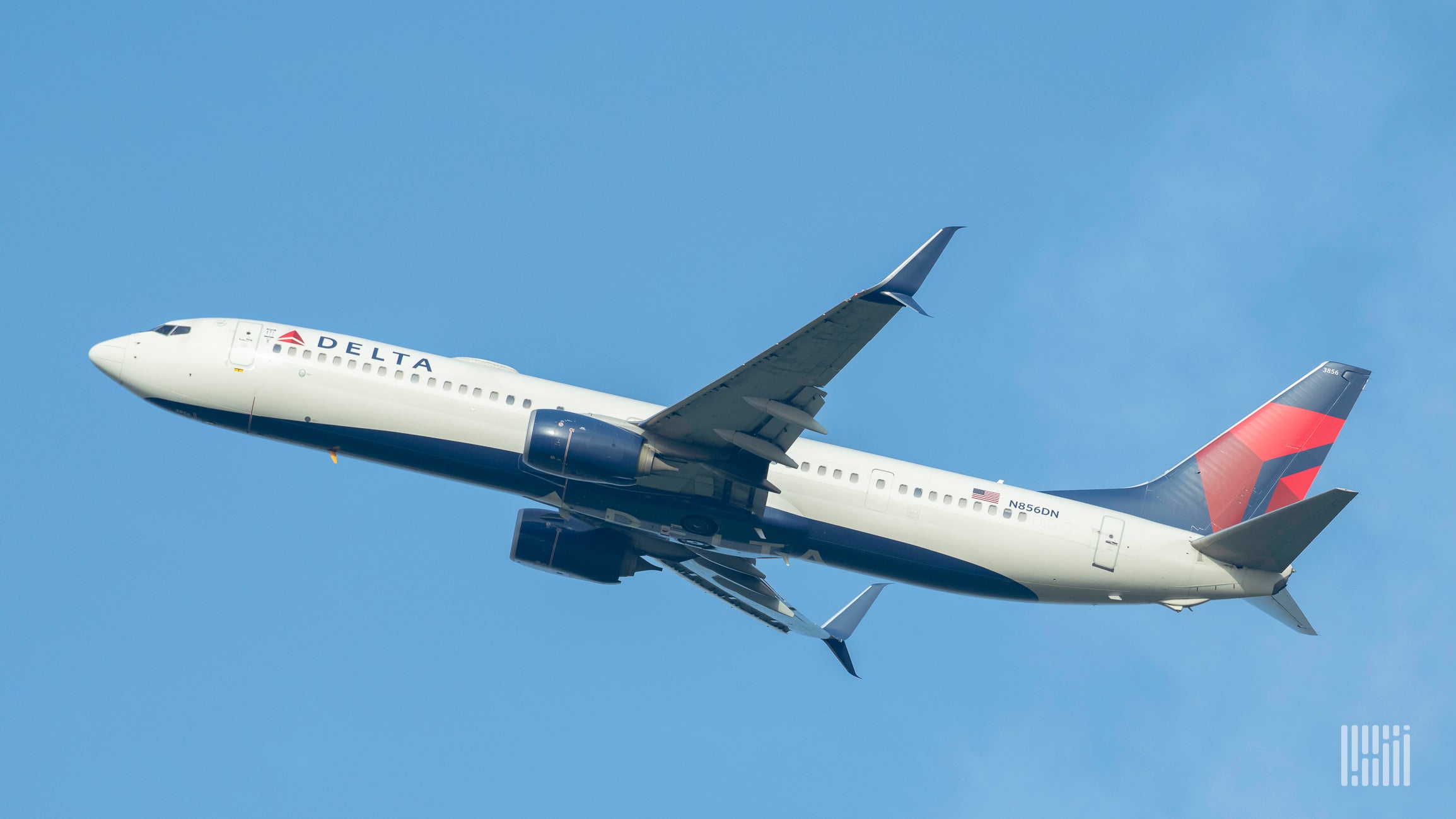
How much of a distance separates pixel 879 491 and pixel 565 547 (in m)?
10.3

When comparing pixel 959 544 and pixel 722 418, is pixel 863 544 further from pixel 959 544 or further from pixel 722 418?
pixel 722 418

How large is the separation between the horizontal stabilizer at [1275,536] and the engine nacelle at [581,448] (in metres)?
16.4

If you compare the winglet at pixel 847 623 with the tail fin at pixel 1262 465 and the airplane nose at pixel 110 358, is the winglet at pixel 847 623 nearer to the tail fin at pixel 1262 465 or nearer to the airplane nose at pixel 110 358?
the tail fin at pixel 1262 465

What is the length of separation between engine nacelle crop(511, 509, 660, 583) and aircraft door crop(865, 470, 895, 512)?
8.84 meters

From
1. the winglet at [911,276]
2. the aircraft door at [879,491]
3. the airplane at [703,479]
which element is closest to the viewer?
the winglet at [911,276]

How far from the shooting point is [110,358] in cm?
3700

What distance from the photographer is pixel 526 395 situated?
115ft

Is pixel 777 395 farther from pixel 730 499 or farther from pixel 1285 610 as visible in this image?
pixel 1285 610

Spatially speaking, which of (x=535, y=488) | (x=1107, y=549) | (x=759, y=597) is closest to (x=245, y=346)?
(x=535, y=488)

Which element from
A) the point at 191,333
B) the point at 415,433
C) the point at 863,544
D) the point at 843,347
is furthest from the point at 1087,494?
the point at 191,333

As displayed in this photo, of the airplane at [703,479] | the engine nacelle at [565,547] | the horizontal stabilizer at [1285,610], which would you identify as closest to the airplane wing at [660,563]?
the engine nacelle at [565,547]

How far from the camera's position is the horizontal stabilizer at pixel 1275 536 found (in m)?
32.0

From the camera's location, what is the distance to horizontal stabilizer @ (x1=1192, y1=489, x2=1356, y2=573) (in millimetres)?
32000

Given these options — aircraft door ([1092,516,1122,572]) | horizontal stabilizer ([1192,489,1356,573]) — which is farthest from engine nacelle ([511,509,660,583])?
horizontal stabilizer ([1192,489,1356,573])
